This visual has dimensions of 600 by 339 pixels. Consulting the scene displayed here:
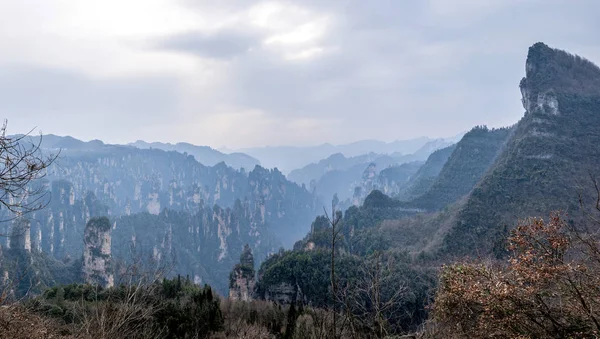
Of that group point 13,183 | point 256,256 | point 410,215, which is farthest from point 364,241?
point 256,256

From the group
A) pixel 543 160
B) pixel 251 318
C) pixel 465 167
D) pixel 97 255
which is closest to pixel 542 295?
pixel 251 318

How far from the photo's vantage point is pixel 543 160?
236 ft

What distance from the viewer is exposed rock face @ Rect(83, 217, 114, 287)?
10194cm

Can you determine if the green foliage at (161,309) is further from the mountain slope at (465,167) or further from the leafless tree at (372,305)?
the mountain slope at (465,167)

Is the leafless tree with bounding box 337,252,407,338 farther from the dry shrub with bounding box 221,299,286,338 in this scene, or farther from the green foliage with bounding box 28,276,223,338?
the green foliage with bounding box 28,276,223,338

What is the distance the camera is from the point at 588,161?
67.9 m

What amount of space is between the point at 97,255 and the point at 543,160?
107 meters

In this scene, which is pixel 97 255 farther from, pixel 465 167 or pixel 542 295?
pixel 465 167

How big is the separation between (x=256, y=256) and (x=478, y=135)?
11534cm

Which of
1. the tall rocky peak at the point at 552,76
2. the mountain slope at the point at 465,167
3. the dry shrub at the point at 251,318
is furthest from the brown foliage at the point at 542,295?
the mountain slope at the point at 465,167

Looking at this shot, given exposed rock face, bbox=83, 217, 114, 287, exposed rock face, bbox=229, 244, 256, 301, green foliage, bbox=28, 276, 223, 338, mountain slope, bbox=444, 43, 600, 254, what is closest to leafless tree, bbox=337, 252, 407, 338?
green foliage, bbox=28, 276, 223, 338

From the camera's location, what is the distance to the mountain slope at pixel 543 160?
2484 inches

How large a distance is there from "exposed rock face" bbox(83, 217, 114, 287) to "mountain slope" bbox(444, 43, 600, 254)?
86.4 meters

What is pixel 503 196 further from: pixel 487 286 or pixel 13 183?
pixel 13 183
